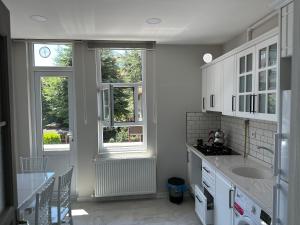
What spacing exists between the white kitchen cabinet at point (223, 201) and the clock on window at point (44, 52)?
3081 mm

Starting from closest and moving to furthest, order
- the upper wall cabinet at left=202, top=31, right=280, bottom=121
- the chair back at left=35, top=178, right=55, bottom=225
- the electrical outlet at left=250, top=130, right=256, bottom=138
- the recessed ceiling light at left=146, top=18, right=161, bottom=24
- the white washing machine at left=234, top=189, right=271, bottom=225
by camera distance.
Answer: the white washing machine at left=234, top=189, right=271, bottom=225, the chair back at left=35, top=178, right=55, bottom=225, the upper wall cabinet at left=202, top=31, right=280, bottom=121, the recessed ceiling light at left=146, top=18, right=161, bottom=24, the electrical outlet at left=250, top=130, right=256, bottom=138

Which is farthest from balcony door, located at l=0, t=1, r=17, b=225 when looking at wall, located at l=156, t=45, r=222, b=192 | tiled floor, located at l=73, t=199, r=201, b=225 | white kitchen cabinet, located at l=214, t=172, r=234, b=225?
wall, located at l=156, t=45, r=222, b=192

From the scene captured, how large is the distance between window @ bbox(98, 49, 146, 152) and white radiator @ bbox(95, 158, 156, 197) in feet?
0.98

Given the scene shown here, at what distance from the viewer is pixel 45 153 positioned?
3.60 meters

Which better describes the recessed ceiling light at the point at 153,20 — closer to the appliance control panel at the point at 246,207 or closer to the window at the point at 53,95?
the window at the point at 53,95

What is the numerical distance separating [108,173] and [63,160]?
0.80m

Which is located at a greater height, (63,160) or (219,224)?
(63,160)

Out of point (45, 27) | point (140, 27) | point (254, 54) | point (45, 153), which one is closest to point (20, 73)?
point (45, 27)

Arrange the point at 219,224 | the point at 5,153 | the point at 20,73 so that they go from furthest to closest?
the point at 20,73
the point at 219,224
the point at 5,153

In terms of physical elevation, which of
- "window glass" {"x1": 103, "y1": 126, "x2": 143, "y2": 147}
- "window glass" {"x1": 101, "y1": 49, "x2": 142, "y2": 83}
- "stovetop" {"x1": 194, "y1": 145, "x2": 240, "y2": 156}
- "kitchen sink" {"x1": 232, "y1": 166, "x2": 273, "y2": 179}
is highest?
"window glass" {"x1": 101, "y1": 49, "x2": 142, "y2": 83}

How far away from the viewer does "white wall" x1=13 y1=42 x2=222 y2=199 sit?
345 centimetres

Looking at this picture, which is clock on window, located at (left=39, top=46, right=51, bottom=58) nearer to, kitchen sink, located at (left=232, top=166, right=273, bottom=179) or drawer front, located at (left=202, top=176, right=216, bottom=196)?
drawer front, located at (left=202, top=176, right=216, bottom=196)

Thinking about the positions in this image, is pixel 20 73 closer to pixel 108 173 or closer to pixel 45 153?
pixel 45 153

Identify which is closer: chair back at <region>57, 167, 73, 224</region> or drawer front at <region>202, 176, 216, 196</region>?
chair back at <region>57, 167, 73, 224</region>
